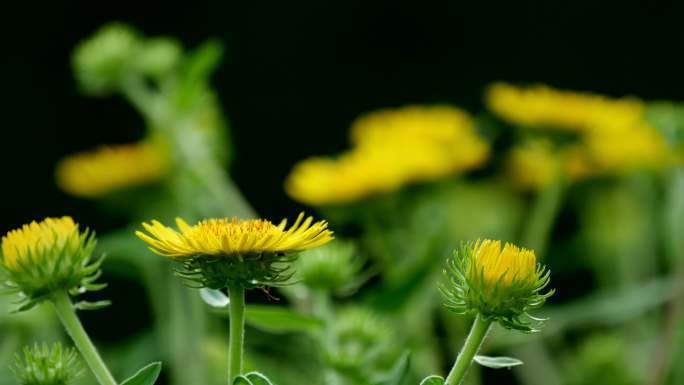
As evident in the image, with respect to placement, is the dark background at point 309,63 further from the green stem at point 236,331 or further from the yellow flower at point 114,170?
the green stem at point 236,331

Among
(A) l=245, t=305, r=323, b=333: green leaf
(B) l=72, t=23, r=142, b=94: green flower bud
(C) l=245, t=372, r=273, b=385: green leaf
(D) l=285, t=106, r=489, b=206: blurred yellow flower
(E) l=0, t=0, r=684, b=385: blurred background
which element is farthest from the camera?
(E) l=0, t=0, r=684, b=385: blurred background

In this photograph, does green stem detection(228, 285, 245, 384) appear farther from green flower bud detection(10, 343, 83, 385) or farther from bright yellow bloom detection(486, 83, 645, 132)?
bright yellow bloom detection(486, 83, 645, 132)

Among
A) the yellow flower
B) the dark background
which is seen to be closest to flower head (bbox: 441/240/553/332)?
the yellow flower

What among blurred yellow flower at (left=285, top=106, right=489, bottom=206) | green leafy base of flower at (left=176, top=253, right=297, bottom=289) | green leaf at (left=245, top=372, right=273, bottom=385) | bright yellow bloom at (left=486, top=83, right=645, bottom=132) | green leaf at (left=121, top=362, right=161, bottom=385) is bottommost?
green leaf at (left=121, top=362, right=161, bottom=385)

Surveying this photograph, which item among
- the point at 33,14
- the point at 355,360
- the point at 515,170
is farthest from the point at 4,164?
the point at 355,360

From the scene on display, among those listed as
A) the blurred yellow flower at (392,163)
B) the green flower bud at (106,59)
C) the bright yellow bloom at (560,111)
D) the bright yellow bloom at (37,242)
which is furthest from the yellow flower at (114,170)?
the bright yellow bloom at (37,242)

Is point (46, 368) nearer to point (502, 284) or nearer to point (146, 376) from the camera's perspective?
point (146, 376)
